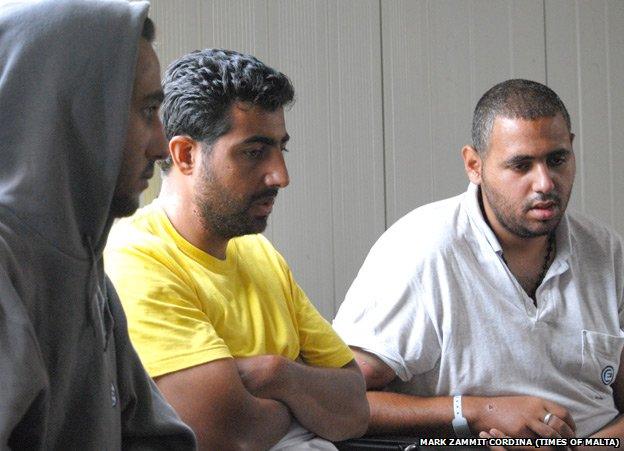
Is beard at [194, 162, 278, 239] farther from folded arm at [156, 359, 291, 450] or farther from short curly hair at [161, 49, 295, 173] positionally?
folded arm at [156, 359, 291, 450]

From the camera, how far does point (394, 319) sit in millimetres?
2449

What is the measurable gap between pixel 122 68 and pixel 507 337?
1.50 meters

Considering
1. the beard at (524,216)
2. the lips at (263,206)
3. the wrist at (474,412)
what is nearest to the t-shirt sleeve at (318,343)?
the lips at (263,206)

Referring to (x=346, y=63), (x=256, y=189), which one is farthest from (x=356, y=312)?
(x=346, y=63)

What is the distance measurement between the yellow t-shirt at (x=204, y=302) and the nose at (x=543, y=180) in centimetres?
77

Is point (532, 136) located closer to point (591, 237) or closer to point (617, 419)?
point (591, 237)

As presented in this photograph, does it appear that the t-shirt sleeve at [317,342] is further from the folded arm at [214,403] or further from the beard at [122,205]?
the beard at [122,205]

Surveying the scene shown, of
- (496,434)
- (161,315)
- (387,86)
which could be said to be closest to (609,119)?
(387,86)

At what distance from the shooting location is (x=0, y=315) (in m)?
1.07

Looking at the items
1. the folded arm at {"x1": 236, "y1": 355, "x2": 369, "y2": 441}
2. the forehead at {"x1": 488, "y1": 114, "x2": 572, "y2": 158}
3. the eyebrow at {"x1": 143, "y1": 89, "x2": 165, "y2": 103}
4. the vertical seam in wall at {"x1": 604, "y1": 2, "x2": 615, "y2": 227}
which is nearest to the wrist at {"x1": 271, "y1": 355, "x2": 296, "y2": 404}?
the folded arm at {"x1": 236, "y1": 355, "x2": 369, "y2": 441}

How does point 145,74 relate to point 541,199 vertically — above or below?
above

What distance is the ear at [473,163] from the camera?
2.67m

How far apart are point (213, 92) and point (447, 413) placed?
0.97 meters

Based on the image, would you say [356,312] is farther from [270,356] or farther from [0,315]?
[0,315]
